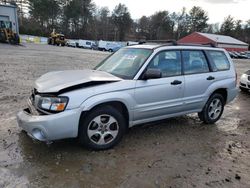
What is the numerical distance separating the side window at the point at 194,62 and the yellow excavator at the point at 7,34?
103 feet

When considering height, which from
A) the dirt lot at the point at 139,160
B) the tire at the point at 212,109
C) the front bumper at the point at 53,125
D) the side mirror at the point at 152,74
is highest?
the side mirror at the point at 152,74

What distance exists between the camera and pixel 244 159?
13.0ft

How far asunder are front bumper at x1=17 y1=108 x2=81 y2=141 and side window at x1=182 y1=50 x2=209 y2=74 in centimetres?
248

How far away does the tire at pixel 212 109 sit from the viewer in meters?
5.31

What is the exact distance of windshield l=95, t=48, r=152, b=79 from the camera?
4.19 meters

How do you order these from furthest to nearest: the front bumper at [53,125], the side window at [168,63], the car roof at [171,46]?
the car roof at [171,46], the side window at [168,63], the front bumper at [53,125]

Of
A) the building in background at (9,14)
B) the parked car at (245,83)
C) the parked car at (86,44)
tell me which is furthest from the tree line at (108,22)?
the parked car at (245,83)

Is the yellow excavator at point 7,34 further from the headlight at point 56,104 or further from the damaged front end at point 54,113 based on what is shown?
the headlight at point 56,104

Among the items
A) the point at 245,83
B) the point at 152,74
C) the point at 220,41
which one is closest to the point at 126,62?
the point at 152,74

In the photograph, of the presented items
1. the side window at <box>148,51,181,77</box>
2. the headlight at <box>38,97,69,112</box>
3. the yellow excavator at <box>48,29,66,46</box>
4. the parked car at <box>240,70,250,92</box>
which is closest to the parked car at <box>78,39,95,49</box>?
the yellow excavator at <box>48,29,66,46</box>

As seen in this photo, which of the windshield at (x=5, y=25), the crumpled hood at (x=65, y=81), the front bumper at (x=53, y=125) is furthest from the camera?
the windshield at (x=5, y=25)

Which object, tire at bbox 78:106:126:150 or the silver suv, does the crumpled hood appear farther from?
tire at bbox 78:106:126:150

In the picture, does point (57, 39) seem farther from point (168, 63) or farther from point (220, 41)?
point (168, 63)

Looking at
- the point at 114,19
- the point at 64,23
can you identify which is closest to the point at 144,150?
the point at 64,23
